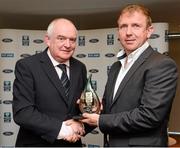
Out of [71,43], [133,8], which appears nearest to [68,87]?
[71,43]

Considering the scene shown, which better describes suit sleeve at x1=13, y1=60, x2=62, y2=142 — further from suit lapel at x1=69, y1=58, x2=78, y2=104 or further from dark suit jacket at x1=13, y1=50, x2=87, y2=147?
suit lapel at x1=69, y1=58, x2=78, y2=104

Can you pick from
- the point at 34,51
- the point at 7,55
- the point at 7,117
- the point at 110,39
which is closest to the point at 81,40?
the point at 110,39

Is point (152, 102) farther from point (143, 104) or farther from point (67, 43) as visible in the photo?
point (67, 43)

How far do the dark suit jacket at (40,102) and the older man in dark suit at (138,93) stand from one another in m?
0.22

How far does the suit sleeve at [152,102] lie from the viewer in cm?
155

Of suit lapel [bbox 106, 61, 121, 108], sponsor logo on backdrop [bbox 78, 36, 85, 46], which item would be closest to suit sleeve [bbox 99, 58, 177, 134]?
suit lapel [bbox 106, 61, 121, 108]

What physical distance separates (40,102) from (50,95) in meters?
0.07

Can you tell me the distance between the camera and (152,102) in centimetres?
154

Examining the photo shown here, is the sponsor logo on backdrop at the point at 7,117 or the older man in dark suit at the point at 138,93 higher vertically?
the older man in dark suit at the point at 138,93

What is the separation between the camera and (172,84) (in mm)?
1574

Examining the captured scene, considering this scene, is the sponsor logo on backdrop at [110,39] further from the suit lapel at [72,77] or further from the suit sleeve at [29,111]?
the suit sleeve at [29,111]

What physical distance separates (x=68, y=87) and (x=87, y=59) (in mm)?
1645

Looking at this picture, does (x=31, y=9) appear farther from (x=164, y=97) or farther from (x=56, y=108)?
(x=164, y=97)

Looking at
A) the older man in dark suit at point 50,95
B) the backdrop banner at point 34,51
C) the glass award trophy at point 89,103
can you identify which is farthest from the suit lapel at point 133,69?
the backdrop banner at point 34,51
